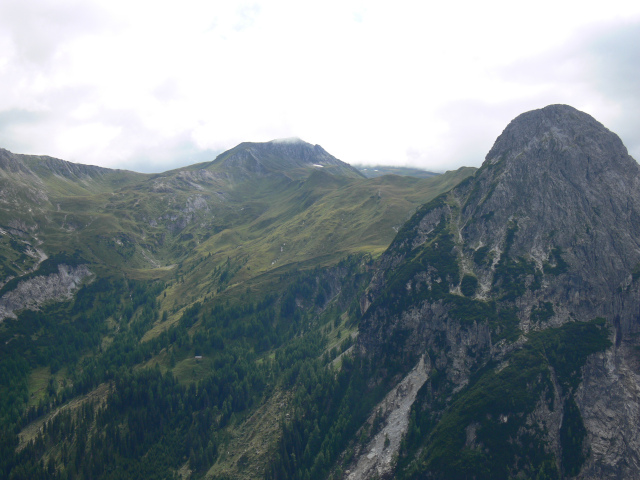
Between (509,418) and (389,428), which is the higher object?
(509,418)

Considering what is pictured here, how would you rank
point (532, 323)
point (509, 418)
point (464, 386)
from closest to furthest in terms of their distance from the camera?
point (509, 418) → point (464, 386) → point (532, 323)

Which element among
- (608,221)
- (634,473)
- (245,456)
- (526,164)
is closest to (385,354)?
(245,456)

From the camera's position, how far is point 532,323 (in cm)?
14212

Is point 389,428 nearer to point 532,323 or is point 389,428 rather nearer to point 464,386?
point 464,386

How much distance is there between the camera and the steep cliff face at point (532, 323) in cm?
11475

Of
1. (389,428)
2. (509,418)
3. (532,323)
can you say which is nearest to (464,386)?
(509,418)

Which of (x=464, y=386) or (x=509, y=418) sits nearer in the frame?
(x=509, y=418)

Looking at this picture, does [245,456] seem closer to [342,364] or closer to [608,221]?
[342,364]

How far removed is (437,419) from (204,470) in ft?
327

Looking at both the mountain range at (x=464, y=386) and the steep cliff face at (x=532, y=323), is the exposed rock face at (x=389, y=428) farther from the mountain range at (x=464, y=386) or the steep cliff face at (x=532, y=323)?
the steep cliff face at (x=532, y=323)

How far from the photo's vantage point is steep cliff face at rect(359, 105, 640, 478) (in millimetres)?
114750

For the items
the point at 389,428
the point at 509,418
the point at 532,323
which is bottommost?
the point at 389,428

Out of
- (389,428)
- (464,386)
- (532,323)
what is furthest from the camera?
(532,323)

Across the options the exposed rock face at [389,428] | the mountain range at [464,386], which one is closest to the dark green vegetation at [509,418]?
the mountain range at [464,386]
